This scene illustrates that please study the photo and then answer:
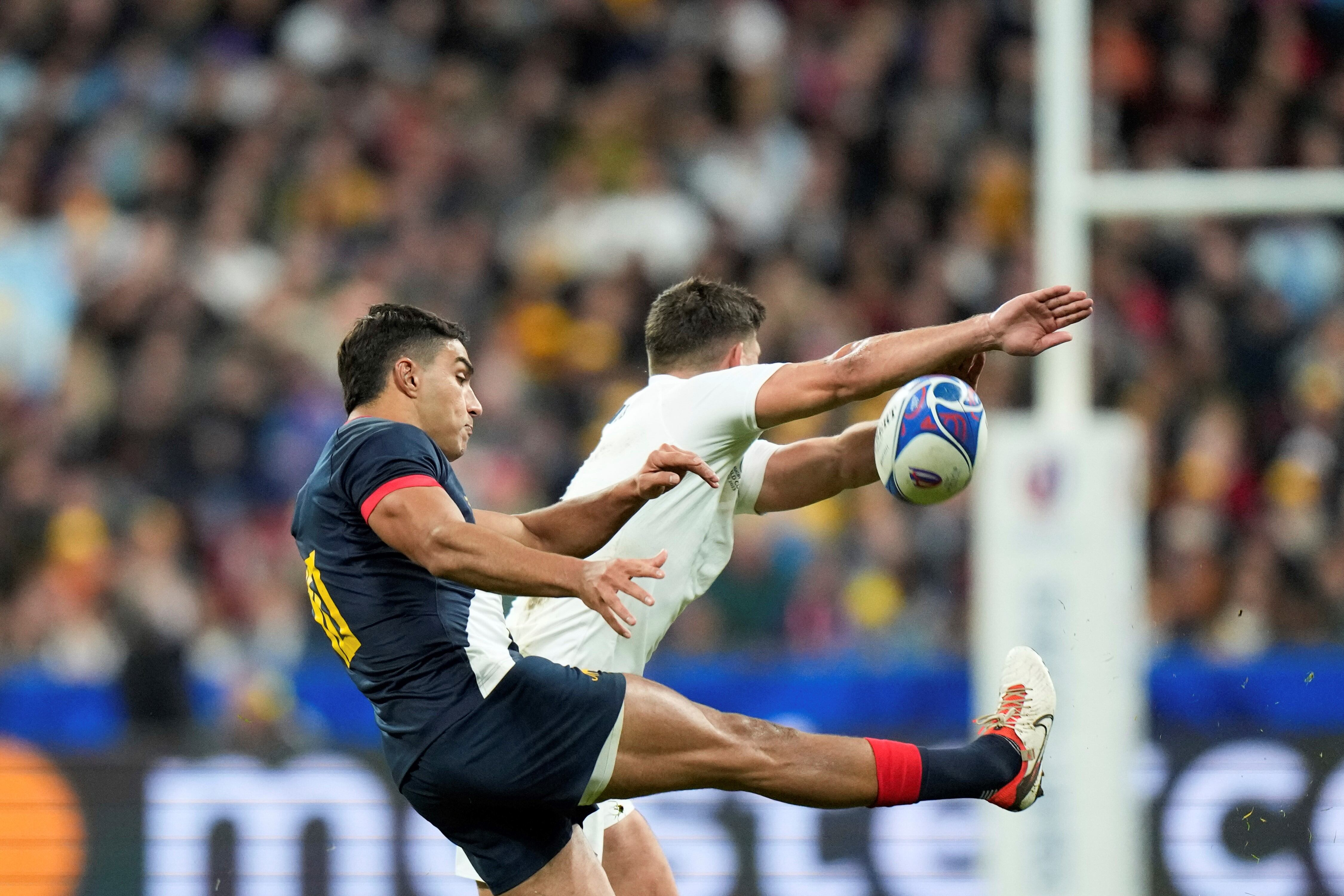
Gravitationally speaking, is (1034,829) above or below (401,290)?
below

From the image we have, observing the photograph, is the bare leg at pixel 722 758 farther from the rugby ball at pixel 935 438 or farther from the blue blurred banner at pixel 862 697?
the blue blurred banner at pixel 862 697

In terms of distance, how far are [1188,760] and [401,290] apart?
579cm

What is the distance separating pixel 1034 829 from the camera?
693 cm

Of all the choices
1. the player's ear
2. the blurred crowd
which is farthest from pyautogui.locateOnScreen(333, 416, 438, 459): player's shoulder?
the blurred crowd

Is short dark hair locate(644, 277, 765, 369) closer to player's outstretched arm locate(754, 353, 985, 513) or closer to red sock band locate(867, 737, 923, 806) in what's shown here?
player's outstretched arm locate(754, 353, 985, 513)

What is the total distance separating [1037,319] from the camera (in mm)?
4617

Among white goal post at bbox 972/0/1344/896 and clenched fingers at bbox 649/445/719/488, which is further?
white goal post at bbox 972/0/1344/896

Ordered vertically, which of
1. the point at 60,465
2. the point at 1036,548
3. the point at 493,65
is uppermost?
the point at 493,65

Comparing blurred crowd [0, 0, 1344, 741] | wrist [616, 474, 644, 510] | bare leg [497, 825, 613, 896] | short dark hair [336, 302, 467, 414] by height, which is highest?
blurred crowd [0, 0, 1344, 741]

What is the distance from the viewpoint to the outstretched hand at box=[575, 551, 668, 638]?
4.25 m

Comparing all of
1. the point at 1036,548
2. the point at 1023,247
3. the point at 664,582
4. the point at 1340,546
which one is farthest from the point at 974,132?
the point at 664,582

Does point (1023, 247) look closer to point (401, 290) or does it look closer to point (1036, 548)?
point (401, 290)

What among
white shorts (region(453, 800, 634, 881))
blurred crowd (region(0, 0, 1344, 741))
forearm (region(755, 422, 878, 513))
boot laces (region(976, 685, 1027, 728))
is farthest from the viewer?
blurred crowd (region(0, 0, 1344, 741))

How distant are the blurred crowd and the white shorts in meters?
4.03
